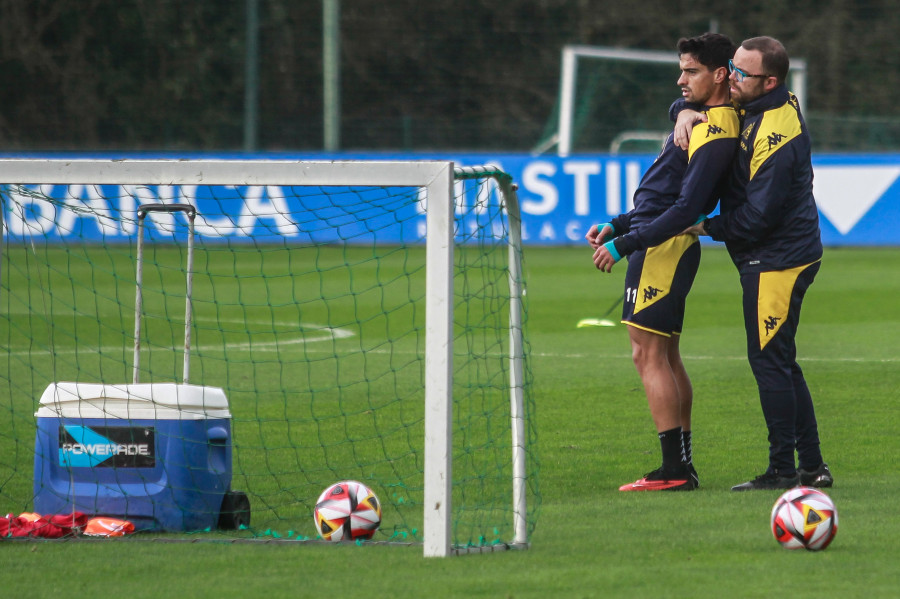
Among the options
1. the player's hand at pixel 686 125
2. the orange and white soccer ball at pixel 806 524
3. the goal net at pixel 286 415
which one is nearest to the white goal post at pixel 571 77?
the goal net at pixel 286 415

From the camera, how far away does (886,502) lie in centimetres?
543

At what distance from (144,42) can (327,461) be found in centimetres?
2912

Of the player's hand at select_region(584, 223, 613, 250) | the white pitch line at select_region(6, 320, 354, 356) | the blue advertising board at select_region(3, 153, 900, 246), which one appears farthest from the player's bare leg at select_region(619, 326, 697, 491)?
the blue advertising board at select_region(3, 153, 900, 246)

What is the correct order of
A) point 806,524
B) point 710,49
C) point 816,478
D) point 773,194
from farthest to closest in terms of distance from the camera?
point 816,478 < point 710,49 < point 773,194 < point 806,524

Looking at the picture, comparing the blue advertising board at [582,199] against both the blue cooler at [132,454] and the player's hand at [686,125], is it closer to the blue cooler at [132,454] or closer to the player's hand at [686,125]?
the player's hand at [686,125]

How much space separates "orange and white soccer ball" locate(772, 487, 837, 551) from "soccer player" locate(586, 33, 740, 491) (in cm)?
126

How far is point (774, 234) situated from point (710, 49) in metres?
0.79

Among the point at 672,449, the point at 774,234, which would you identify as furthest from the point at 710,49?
the point at 672,449

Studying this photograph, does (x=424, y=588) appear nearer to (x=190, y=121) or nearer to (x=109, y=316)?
(x=109, y=316)

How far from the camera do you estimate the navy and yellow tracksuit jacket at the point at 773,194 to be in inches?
221

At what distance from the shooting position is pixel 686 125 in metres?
5.80

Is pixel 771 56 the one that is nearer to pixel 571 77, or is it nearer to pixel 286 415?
pixel 286 415

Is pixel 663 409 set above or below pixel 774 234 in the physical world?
below

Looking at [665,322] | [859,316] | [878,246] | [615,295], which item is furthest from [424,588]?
[878,246]
